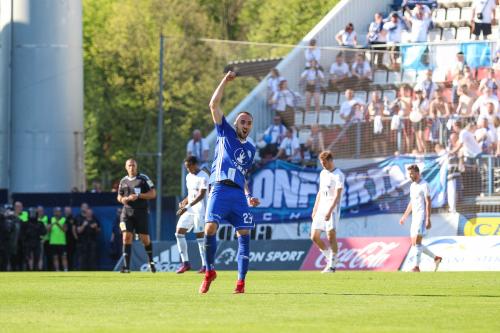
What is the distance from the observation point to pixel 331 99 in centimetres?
3572

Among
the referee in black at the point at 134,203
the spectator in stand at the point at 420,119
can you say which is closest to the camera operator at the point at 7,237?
the referee in black at the point at 134,203

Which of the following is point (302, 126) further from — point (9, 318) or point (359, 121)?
point (9, 318)

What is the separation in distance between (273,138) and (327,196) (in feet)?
33.7

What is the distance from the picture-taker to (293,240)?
31203 mm

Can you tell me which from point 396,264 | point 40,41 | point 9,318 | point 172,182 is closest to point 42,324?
point 9,318

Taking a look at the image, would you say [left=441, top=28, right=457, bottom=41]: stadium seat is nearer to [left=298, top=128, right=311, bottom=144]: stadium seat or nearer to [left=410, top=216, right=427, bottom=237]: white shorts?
[left=298, top=128, right=311, bottom=144]: stadium seat

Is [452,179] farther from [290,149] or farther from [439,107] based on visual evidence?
[290,149]

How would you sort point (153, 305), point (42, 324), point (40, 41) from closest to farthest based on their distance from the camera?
1. point (42, 324)
2. point (153, 305)
3. point (40, 41)

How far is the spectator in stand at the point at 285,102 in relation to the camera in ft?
119

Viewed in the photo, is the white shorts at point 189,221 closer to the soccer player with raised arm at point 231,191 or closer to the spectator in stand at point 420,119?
the spectator in stand at point 420,119

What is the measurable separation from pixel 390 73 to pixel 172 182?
26.1 meters

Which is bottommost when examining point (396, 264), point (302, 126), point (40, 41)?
point (396, 264)

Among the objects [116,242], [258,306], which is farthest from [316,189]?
[258,306]

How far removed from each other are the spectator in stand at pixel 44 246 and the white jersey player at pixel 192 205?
34.3ft
